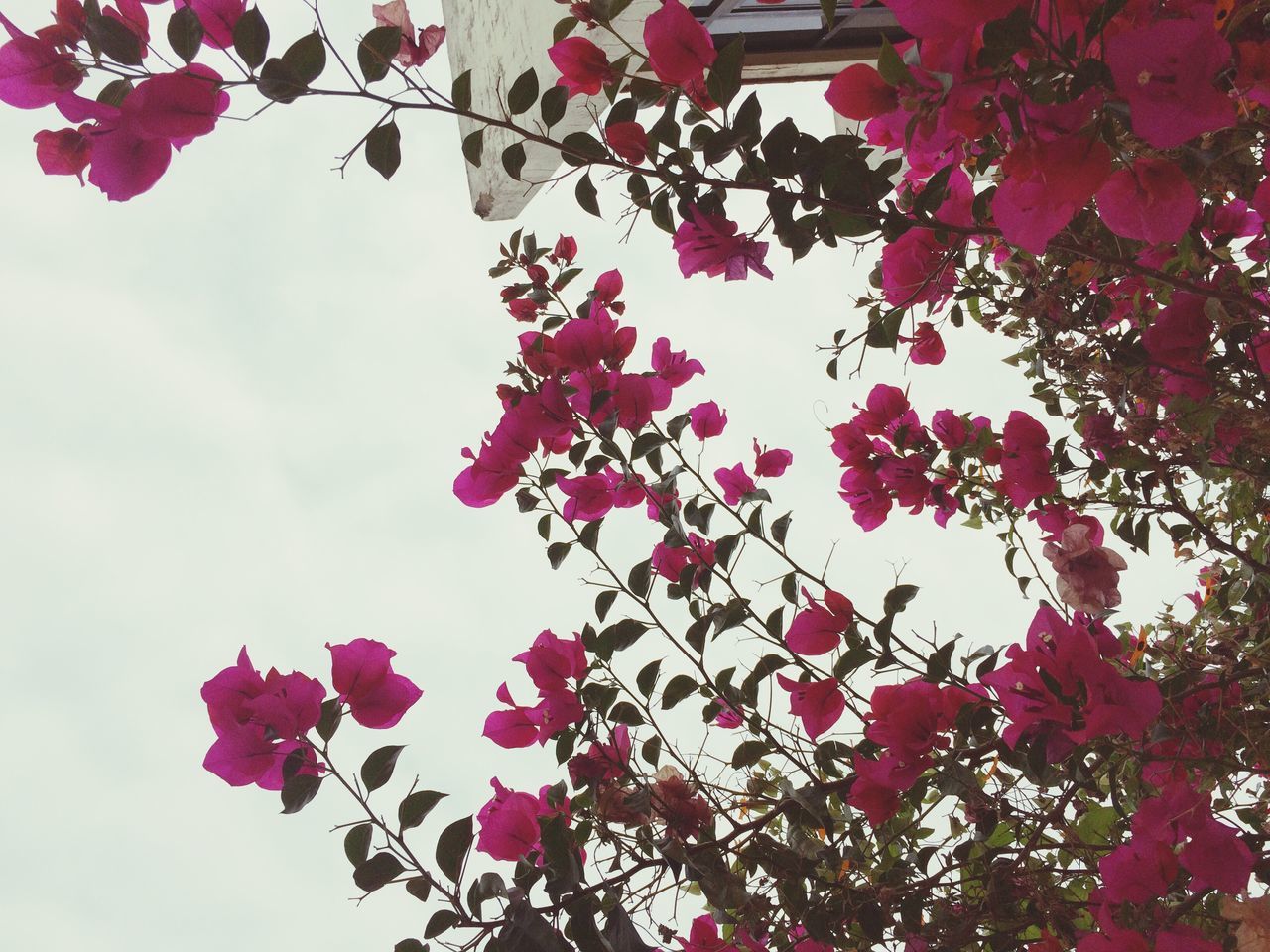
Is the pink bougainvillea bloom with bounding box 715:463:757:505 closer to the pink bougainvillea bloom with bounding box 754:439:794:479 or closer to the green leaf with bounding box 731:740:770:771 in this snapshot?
the pink bougainvillea bloom with bounding box 754:439:794:479

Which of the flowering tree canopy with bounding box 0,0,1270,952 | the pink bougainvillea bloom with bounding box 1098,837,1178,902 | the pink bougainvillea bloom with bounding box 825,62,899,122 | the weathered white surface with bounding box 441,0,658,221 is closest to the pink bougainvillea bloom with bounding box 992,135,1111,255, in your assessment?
the flowering tree canopy with bounding box 0,0,1270,952

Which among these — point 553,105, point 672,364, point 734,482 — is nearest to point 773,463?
point 734,482

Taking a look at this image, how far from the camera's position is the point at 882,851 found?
945 millimetres

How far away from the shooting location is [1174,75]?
469mm

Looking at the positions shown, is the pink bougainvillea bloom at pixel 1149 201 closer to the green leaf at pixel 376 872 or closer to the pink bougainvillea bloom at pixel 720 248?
the pink bougainvillea bloom at pixel 720 248

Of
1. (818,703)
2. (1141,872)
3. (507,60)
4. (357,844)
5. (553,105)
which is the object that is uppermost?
(507,60)

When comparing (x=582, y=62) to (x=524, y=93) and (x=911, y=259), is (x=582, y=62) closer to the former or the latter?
(x=524, y=93)

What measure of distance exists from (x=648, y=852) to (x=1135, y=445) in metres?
0.70

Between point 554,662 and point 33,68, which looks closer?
point 33,68

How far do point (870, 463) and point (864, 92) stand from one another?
63 cm

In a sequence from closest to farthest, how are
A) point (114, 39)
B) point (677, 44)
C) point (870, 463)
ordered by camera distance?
point (114, 39) < point (677, 44) < point (870, 463)

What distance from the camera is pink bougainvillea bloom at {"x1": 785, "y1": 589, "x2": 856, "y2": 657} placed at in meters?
0.92

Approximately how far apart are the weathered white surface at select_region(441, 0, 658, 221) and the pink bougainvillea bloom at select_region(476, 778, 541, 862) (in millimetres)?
1319

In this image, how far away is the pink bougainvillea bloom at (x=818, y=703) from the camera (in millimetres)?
877
